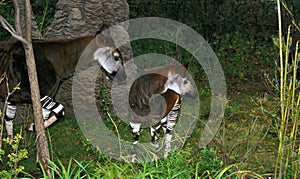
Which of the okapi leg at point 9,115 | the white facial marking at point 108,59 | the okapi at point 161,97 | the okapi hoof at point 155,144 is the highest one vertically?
the white facial marking at point 108,59

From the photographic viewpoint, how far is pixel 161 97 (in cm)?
620

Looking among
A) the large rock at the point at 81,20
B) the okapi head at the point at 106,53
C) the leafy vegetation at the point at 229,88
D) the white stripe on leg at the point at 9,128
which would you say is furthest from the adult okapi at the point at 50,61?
the large rock at the point at 81,20

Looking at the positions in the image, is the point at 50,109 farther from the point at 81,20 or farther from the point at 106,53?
the point at 81,20

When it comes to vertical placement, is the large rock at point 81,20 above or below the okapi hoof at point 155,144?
above

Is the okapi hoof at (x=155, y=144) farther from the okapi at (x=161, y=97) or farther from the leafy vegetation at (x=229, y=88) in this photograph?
the leafy vegetation at (x=229, y=88)

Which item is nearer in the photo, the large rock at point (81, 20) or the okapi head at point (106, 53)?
the okapi head at point (106, 53)

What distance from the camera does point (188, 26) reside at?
1112cm

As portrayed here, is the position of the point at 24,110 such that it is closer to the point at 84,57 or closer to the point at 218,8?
the point at 84,57

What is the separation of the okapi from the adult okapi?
0.55 m

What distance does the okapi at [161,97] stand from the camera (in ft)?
20.2

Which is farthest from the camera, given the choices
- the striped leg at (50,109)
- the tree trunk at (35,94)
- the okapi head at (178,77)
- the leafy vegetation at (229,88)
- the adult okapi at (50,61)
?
the striped leg at (50,109)

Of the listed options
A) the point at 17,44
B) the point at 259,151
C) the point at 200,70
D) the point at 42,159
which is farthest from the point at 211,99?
the point at 42,159

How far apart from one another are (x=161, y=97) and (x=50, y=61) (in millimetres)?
1295

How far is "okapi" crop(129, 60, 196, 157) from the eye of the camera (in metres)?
6.14
